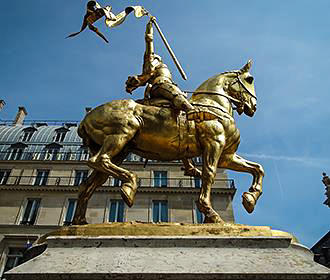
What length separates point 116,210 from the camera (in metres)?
24.9

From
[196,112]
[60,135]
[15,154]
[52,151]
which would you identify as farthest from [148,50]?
[60,135]

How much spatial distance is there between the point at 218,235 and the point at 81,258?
1.76 metres

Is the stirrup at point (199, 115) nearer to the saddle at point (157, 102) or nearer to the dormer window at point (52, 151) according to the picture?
the saddle at point (157, 102)

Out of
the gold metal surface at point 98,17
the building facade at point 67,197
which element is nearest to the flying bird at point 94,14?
the gold metal surface at point 98,17

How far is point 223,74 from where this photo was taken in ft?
20.4

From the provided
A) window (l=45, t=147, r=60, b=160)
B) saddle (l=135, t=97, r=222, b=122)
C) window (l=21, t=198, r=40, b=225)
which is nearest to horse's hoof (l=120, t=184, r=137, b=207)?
saddle (l=135, t=97, r=222, b=122)

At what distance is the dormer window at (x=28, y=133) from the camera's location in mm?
34500

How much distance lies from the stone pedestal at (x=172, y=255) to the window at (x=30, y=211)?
23.5 m

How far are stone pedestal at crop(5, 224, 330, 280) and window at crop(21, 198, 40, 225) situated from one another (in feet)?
77.2

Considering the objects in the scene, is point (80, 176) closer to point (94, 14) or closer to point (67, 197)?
point (67, 197)

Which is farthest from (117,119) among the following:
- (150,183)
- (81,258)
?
(150,183)

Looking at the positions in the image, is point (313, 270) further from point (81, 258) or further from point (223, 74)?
point (223, 74)

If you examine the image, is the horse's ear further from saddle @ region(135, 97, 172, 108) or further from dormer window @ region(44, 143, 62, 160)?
dormer window @ region(44, 143, 62, 160)

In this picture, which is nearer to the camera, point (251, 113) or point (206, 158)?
point (206, 158)
